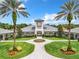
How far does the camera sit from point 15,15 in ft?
159

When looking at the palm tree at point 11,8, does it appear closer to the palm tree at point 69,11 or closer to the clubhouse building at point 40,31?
the palm tree at point 69,11

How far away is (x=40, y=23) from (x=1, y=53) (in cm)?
3792

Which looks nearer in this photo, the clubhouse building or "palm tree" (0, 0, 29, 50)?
"palm tree" (0, 0, 29, 50)

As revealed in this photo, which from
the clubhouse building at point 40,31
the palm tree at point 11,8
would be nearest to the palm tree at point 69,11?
the palm tree at point 11,8

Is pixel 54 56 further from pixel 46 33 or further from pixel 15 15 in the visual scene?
pixel 46 33

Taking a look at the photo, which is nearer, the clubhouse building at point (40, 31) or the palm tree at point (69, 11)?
the palm tree at point (69, 11)

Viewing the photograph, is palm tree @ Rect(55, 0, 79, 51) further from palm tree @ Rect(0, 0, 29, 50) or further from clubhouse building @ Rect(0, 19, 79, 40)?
clubhouse building @ Rect(0, 19, 79, 40)

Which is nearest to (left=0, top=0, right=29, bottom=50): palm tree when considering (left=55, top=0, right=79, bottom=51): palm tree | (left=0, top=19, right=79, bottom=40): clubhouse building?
(left=55, top=0, right=79, bottom=51): palm tree

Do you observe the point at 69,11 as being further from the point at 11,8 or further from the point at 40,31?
the point at 40,31

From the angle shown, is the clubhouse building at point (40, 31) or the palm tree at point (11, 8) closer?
the palm tree at point (11, 8)

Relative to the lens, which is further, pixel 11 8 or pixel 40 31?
pixel 40 31

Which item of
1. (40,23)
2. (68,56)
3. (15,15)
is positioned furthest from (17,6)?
(40,23)

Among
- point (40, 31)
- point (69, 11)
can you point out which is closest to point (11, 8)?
point (69, 11)

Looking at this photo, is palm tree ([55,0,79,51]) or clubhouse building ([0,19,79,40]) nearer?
palm tree ([55,0,79,51])
